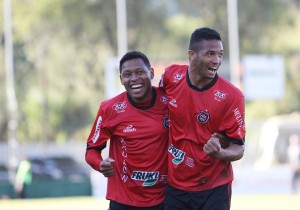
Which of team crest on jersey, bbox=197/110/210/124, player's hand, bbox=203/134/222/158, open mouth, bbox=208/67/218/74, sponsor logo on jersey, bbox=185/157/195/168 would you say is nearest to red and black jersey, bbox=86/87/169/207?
sponsor logo on jersey, bbox=185/157/195/168

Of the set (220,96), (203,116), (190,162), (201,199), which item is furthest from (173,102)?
(201,199)

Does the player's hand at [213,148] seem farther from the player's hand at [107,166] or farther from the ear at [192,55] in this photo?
the player's hand at [107,166]

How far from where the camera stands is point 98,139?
864 cm

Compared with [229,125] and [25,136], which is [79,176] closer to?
[25,136]

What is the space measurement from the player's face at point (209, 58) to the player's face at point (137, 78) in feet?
2.06

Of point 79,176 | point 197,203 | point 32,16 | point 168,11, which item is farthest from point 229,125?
point 168,11

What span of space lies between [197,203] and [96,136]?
45.8 inches

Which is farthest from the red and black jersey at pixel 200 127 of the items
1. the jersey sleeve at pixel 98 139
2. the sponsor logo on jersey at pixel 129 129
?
the jersey sleeve at pixel 98 139

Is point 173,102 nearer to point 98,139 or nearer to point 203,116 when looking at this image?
point 203,116

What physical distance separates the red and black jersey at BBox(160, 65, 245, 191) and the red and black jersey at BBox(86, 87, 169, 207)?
24 cm

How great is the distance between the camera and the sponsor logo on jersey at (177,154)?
816cm

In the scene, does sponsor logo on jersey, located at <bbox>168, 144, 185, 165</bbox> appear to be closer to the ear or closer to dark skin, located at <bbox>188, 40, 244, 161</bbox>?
dark skin, located at <bbox>188, 40, 244, 161</bbox>

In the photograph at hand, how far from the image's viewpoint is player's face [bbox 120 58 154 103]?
8.43m

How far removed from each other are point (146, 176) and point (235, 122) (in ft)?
3.49
